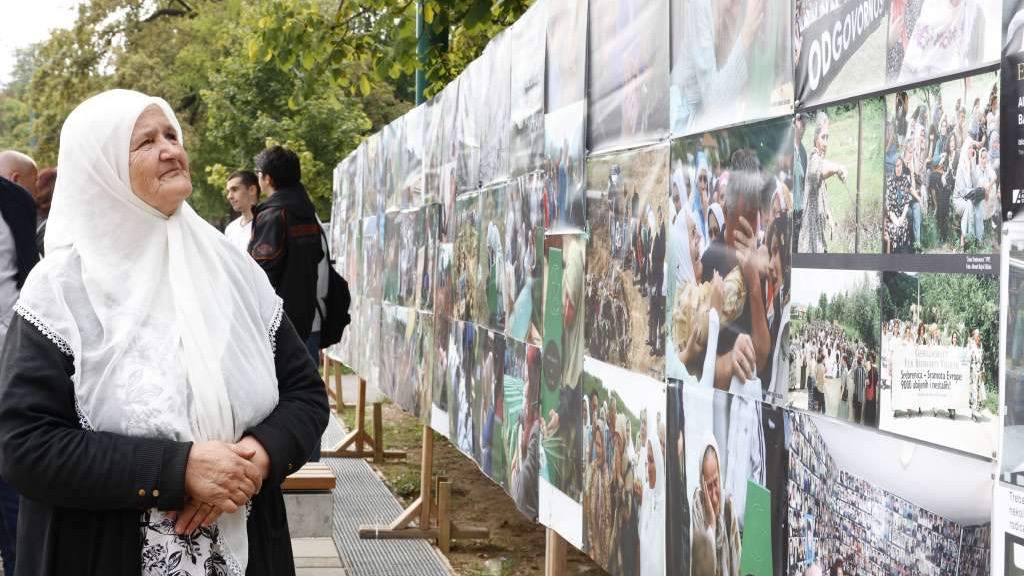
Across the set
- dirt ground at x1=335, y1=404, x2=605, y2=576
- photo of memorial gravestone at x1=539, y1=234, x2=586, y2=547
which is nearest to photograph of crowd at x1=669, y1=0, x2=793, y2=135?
photo of memorial gravestone at x1=539, y1=234, x2=586, y2=547

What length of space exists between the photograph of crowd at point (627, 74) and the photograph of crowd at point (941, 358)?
1.36 meters

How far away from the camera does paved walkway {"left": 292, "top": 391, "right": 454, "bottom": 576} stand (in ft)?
23.2

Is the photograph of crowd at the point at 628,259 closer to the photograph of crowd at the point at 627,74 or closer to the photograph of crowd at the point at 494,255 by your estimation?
the photograph of crowd at the point at 627,74

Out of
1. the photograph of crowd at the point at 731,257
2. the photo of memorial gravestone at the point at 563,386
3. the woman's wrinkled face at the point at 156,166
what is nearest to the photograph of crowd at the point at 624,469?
the photo of memorial gravestone at the point at 563,386

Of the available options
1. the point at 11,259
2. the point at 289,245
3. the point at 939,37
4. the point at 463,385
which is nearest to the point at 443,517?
the point at 463,385

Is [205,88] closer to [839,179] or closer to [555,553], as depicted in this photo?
[555,553]

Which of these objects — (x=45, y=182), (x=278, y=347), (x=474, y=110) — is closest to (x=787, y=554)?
(x=278, y=347)

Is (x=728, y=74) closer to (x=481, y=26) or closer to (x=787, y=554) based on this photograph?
(x=787, y=554)

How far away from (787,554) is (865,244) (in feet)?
2.43

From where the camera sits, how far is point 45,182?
8180 millimetres

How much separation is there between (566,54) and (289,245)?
3.65m

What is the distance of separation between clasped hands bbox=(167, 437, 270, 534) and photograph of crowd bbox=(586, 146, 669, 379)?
1195 mm

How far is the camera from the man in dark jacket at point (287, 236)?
786 centimetres

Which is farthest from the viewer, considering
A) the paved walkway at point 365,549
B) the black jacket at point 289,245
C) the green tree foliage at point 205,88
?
the green tree foliage at point 205,88
